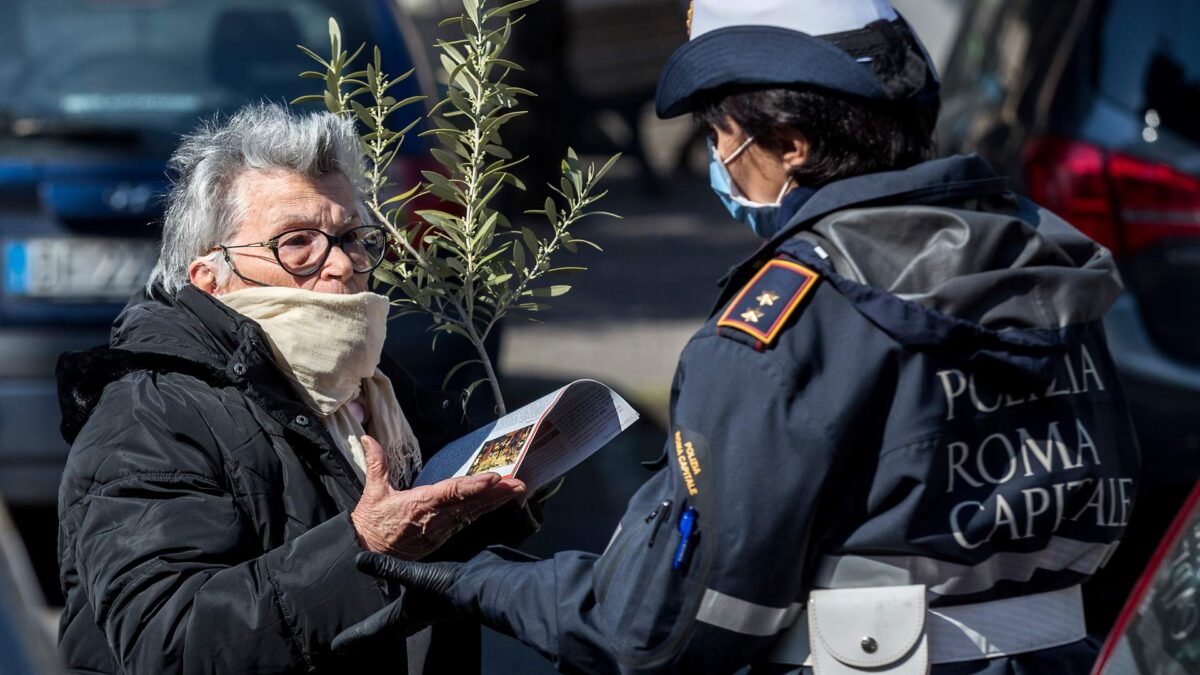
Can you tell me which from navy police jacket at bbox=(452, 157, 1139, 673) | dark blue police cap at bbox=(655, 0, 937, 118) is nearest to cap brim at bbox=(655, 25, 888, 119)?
dark blue police cap at bbox=(655, 0, 937, 118)

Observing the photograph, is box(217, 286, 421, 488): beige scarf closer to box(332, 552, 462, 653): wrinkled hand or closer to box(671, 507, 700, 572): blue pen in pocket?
box(332, 552, 462, 653): wrinkled hand

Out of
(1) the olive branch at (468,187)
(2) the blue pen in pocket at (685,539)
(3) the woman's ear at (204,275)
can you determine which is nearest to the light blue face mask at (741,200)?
(1) the olive branch at (468,187)

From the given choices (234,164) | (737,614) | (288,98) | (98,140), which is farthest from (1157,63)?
(737,614)

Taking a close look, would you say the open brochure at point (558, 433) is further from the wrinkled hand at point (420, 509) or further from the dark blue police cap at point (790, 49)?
the dark blue police cap at point (790, 49)

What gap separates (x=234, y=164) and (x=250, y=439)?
19.0 inches

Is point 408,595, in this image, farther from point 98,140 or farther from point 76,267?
point 98,140

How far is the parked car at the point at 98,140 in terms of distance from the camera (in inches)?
189

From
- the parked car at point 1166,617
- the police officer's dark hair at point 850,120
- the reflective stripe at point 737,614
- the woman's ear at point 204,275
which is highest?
the police officer's dark hair at point 850,120

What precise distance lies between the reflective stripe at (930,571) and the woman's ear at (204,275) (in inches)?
44.8

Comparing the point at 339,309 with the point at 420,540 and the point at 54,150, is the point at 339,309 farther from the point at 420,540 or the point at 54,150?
the point at 54,150

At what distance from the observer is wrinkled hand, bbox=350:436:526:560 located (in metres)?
2.13

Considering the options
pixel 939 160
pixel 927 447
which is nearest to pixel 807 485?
pixel 927 447

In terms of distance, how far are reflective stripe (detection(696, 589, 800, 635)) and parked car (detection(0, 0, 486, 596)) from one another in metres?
2.71

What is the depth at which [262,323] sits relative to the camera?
2463mm
